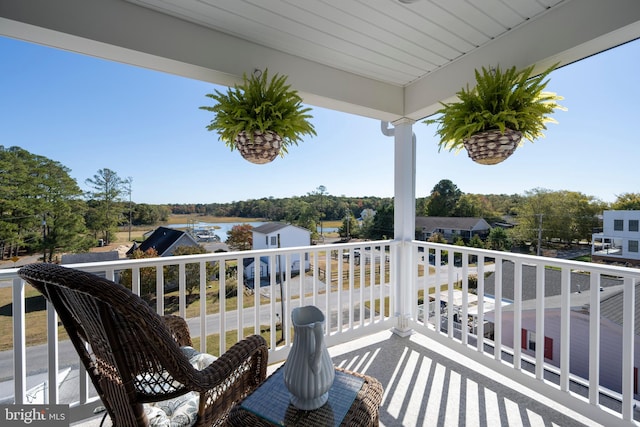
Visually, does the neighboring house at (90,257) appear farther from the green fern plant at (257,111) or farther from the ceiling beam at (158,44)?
the ceiling beam at (158,44)

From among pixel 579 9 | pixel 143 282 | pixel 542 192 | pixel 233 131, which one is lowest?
pixel 143 282

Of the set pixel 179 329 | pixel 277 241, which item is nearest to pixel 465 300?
pixel 277 241

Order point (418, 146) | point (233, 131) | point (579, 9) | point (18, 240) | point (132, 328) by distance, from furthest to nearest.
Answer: point (418, 146) → point (233, 131) → point (579, 9) → point (18, 240) → point (132, 328)

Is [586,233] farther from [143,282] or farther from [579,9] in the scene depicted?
[143,282]

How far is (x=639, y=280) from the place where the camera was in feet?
5.24

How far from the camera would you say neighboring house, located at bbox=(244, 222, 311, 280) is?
7.63ft

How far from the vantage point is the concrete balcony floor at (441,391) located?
1767 mm

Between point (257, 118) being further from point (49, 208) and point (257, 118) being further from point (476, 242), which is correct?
point (476, 242)

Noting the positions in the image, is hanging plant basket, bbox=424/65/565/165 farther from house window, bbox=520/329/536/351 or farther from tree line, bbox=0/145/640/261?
house window, bbox=520/329/536/351

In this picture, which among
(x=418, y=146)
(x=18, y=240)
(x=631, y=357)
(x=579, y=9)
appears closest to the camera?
(x=18, y=240)

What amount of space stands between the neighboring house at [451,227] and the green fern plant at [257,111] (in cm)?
168

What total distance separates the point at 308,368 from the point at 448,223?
2132 millimetres

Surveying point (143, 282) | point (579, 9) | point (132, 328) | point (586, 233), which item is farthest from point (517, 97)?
point (143, 282)

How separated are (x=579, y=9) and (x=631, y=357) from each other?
2114 millimetres
